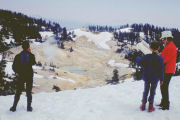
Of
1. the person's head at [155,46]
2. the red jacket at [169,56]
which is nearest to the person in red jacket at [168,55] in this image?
the red jacket at [169,56]

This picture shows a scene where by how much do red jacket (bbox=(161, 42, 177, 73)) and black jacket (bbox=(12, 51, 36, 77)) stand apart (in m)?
4.75

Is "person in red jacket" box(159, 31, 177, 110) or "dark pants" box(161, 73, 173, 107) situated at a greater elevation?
"person in red jacket" box(159, 31, 177, 110)

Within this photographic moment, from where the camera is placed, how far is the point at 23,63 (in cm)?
689

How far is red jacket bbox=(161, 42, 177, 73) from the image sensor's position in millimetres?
6937

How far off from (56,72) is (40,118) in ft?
287

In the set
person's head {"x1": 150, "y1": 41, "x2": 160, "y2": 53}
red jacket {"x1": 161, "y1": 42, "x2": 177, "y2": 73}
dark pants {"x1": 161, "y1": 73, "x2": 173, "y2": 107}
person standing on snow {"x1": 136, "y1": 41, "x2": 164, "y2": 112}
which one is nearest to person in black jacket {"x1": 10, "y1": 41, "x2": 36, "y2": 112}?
person standing on snow {"x1": 136, "y1": 41, "x2": 164, "y2": 112}

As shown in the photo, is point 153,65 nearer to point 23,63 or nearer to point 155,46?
point 155,46

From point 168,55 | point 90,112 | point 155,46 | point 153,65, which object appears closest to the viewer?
point 155,46

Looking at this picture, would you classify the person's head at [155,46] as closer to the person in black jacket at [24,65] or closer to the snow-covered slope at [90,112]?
the snow-covered slope at [90,112]

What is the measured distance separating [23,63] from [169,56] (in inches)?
204

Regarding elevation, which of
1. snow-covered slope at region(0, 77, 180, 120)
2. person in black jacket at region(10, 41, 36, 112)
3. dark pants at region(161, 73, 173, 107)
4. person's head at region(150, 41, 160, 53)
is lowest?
snow-covered slope at region(0, 77, 180, 120)

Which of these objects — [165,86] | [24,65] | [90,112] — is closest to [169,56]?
[165,86]

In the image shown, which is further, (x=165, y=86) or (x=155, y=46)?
(x=165, y=86)

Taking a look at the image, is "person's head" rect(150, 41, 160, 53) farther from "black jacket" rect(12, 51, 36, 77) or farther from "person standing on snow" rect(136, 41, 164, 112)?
"black jacket" rect(12, 51, 36, 77)
